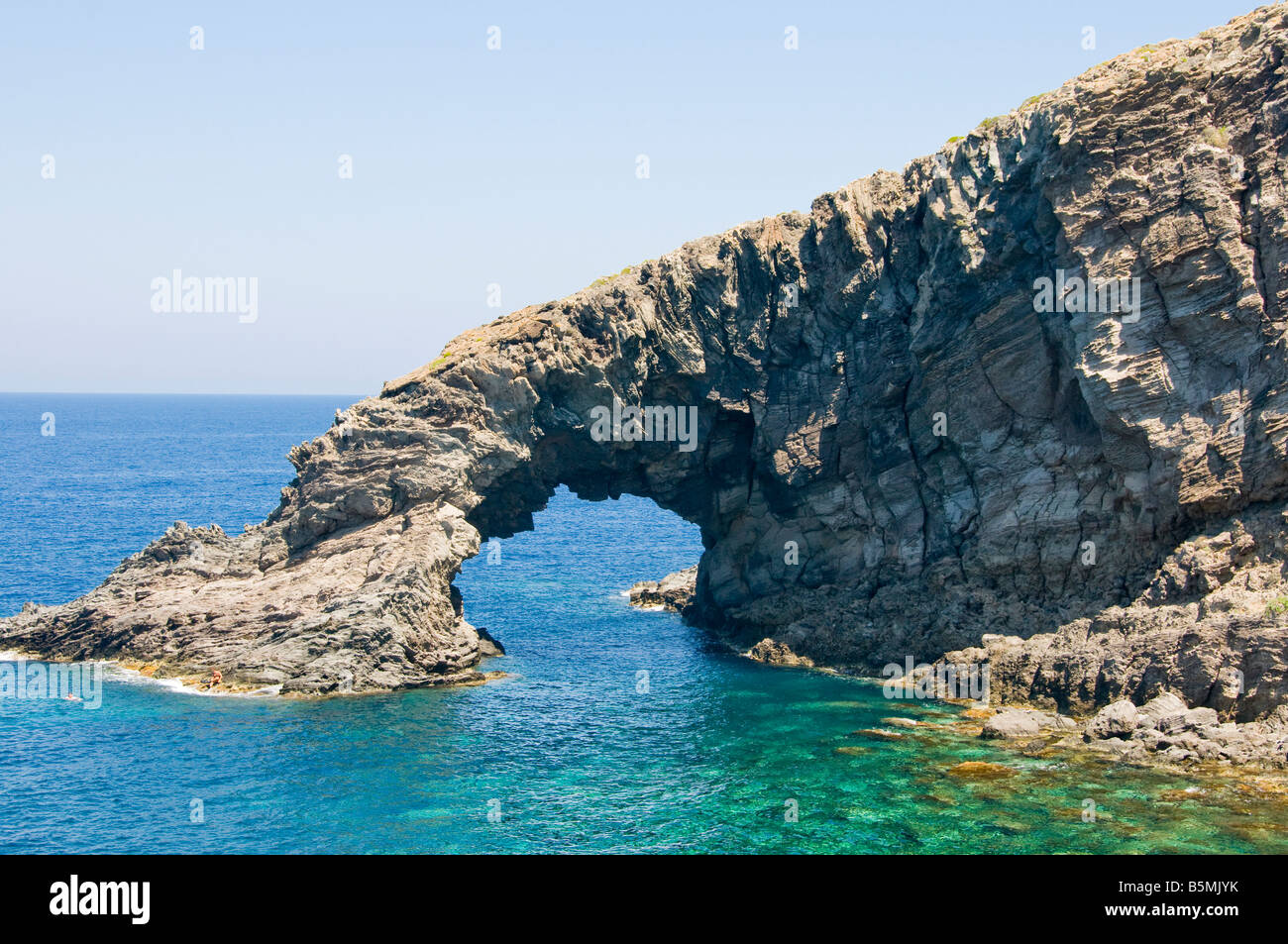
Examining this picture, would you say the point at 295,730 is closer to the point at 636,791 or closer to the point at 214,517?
the point at 636,791

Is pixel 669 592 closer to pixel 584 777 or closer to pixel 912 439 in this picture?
pixel 912 439

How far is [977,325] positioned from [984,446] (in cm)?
669

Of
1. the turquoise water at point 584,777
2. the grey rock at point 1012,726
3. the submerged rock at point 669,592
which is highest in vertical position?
the submerged rock at point 669,592

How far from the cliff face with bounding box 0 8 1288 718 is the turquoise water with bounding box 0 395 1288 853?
19.0 ft

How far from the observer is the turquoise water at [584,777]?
4166 cm

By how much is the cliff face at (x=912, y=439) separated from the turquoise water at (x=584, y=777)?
5.78 metres

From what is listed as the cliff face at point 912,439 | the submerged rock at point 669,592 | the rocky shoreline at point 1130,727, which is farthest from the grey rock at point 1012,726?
the submerged rock at point 669,592

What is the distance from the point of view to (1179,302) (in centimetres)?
5650

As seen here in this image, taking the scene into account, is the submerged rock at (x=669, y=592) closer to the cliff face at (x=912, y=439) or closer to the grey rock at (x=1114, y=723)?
the cliff face at (x=912, y=439)

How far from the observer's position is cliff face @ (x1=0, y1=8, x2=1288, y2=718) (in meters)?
55.3

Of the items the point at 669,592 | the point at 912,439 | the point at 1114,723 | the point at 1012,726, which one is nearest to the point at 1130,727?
the point at 1114,723

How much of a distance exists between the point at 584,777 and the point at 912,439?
30.1 m

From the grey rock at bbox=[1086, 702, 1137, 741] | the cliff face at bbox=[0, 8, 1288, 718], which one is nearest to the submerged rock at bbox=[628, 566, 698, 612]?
the cliff face at bbox=[0, 8, 1288, 718]

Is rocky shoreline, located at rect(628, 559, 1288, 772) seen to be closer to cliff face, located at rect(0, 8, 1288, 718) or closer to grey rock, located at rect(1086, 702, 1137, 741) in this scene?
grey rock, located at rect(1086, 702, 1137, 741)
